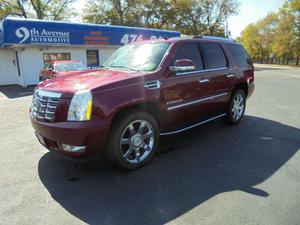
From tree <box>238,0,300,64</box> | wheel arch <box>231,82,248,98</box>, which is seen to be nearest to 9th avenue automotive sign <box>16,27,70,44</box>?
wheel arch <box>231,82,248,98</box>

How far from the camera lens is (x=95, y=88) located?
3.14 m

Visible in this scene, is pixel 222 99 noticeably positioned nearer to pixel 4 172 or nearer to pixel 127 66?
pixel 127 66

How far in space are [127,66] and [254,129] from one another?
3351 millimetres

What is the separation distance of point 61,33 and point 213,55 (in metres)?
14.2

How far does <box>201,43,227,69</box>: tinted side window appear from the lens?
4.84m

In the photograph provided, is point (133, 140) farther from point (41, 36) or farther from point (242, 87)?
point (41, 36)

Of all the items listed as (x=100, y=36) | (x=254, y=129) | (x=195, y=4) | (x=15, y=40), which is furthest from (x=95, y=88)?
(x=195, y=4)

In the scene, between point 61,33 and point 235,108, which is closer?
point 235,108

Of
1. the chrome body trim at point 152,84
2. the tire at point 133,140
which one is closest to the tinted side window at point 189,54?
the chrome body trim at point 152,84

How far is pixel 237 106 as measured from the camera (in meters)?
6.00

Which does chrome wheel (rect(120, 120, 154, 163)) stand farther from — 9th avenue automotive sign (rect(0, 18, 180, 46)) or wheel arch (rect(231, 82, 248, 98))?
9th avenue automotive sign (rect(0, 18, 180, 46))

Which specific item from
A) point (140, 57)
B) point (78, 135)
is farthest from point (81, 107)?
point (140, 57)

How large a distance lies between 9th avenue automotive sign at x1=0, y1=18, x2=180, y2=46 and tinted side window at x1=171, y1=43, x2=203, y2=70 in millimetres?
13720

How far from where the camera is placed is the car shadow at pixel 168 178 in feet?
9.12
